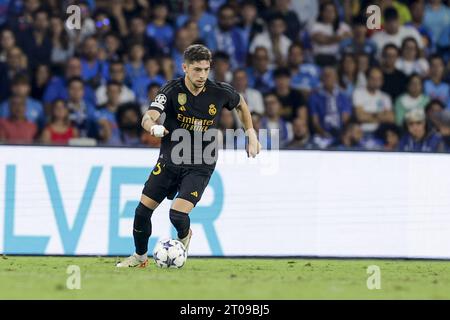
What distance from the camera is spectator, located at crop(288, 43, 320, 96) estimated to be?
17125 millimetres

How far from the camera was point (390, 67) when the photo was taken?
17406mm

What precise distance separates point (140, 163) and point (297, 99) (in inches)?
159

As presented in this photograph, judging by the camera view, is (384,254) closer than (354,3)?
Yes

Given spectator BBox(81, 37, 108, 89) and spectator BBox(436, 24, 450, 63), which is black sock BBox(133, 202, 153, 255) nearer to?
spectator BBox(81, 37, 108, 89)

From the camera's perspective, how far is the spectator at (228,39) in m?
17.3

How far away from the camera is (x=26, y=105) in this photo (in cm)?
1584

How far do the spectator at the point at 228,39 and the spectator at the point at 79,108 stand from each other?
2413 mm

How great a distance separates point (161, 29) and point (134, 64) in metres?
0.96

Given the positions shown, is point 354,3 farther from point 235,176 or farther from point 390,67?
point 235,176

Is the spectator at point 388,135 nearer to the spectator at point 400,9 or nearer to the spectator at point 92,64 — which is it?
the spectator at point 400,9

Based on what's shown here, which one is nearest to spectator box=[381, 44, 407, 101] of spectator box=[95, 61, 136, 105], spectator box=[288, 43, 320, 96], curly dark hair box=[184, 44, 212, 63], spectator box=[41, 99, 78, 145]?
spectator box=[288, 43, 320, 96]

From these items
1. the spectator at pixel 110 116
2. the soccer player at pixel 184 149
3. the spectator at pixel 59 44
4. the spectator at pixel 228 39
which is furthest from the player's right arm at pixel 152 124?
the spectator at pixel 228 39
